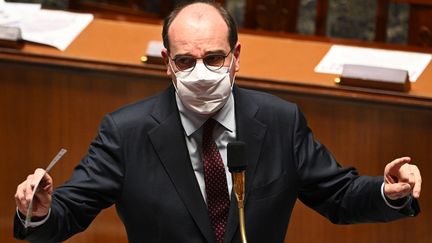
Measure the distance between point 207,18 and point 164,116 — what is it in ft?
0.57

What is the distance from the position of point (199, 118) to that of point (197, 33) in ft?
0.46

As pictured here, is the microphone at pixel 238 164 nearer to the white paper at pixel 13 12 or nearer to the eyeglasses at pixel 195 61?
the eyeglasses at pixel 195 61

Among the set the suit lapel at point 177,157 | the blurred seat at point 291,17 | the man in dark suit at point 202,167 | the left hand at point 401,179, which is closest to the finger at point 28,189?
the man in dark suit at point 202,167

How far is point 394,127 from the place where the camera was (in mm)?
2326

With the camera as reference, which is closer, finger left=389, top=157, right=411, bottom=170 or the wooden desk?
finger left=389, top=157, right=411, bottom=170

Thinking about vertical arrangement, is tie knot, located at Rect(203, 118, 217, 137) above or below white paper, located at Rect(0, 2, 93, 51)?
above

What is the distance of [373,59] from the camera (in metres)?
2.47

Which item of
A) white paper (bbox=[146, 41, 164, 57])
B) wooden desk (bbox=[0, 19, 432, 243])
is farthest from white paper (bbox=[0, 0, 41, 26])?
white paper (bbox=[146, 41, 164, 57])

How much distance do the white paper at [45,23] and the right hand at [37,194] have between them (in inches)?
36.6

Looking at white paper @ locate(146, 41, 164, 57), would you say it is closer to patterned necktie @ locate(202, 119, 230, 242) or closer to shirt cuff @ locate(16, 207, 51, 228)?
patterned necktie @ locate(202, 119, 230, 242)

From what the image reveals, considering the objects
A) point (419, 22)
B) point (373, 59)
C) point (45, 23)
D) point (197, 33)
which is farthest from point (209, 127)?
point (419, 22)

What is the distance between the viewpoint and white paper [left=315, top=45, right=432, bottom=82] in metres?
2.40

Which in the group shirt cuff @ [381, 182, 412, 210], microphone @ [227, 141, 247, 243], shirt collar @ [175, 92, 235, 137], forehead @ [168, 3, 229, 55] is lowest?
shirt cuff @ [381, 182, 412, 210]

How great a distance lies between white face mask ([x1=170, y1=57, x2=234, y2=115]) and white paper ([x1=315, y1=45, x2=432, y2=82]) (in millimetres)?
732
